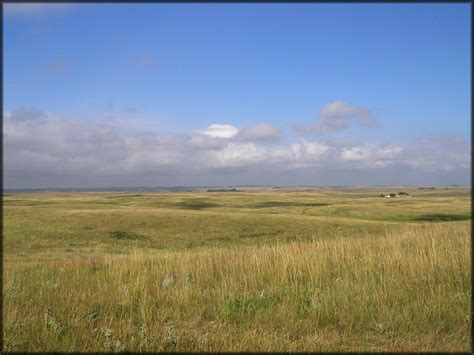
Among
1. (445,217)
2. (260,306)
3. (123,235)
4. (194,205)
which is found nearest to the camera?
(260,306)

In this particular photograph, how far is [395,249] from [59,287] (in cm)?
750

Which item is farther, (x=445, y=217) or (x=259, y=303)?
(x=445, y=217)

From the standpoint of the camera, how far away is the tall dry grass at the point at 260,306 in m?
5.25

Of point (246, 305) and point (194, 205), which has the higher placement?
point (246, 305)

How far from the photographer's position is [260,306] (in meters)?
6.72

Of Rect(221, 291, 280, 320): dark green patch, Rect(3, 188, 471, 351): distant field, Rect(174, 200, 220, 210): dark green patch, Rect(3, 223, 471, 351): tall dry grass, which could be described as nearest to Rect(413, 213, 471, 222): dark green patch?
Rect(174, 200, 220, 210): dark green patch

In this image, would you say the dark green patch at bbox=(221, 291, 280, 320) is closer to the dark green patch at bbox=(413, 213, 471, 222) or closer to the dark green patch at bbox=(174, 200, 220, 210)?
the dark green patch at bbox=(413, 213, 471, 222)

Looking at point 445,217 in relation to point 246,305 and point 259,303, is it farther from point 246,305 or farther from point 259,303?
point 246,305

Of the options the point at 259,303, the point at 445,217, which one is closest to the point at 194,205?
the point at 445,217

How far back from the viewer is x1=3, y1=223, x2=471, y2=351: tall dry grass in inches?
207

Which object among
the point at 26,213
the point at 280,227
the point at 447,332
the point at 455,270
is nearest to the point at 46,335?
the point at 447,332

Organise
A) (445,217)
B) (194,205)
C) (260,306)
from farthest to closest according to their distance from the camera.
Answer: (194,205)
(445,217)
(260,306)

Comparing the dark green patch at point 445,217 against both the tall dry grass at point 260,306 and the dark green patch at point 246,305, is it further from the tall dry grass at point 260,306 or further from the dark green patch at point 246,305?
the dark green patch at point 246,305

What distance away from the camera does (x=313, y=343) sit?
5246 millimetres
